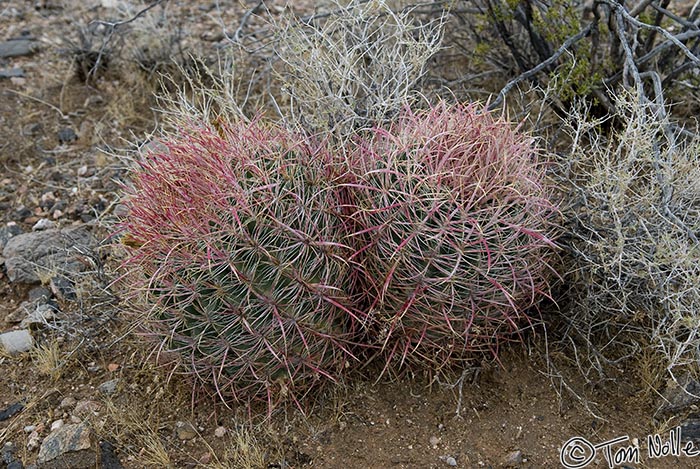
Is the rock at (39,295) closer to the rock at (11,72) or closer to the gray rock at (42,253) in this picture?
the gray rock at (42,253)

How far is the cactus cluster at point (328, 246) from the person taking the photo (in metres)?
2.52

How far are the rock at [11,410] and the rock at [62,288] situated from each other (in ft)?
1.96

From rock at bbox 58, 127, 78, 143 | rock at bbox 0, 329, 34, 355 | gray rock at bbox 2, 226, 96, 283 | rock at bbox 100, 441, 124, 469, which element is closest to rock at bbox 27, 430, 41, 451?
rock at bbox 100, 441, 124, 469

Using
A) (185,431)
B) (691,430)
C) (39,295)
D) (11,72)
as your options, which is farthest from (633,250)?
(11,72)

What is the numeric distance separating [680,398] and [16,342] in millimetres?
2622

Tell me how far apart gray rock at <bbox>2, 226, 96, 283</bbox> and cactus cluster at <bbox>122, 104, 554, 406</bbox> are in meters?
0.89

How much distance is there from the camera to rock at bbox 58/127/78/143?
4.57m

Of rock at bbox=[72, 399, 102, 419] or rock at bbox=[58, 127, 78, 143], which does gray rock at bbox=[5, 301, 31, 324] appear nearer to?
rock at bbox=[72, 399, 102, 419]

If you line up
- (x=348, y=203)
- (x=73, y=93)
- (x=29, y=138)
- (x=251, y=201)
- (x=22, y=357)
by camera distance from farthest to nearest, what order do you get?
(x=73, y=93)
(x=29, y=138)
(x=22, y=357)
(x=348, y=203)
(x=251, y=201)

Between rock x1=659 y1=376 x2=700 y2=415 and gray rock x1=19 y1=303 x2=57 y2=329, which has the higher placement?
gray rock x1=19 y1=303 x2=57 y2=329

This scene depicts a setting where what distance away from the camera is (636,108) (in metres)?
2.70

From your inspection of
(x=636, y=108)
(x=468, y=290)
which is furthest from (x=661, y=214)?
(x=468, y=290)

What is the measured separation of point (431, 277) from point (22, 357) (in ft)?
5.78

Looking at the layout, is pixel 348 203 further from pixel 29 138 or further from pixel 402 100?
pixel 29 138
